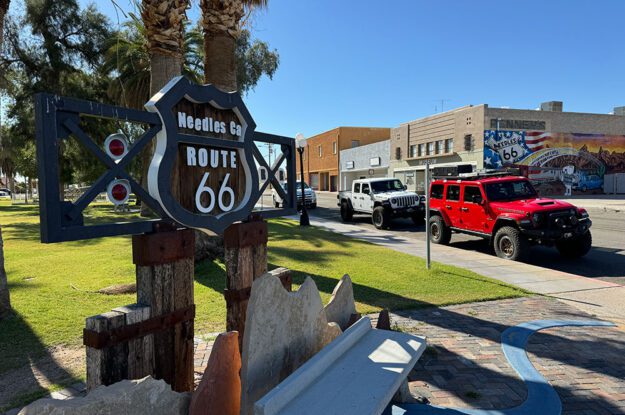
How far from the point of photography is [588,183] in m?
37.8

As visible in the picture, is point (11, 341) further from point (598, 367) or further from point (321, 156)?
point (321, 156)

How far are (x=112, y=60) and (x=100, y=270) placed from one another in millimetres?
13043

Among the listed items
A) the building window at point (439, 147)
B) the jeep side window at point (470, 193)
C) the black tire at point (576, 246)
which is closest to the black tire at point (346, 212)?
the jeep side window at point (470, 193)

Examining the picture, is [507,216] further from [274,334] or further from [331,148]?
[331,148]

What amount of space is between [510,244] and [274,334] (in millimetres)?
8379

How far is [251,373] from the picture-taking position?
7.30 ft

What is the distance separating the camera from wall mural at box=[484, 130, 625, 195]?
3372 centimetres

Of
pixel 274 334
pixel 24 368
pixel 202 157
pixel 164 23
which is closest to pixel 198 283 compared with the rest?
pixel 24 368

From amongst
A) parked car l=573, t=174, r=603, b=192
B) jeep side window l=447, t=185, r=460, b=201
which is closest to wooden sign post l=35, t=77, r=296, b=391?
jeep side window l=447, t=185, r=460, b=201

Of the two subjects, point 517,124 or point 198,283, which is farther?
point 517,124

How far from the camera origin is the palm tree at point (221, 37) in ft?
18.0

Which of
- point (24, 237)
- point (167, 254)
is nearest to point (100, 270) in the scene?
point (167, 254)

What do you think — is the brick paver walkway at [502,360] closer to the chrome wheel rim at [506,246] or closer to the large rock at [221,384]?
the large rock at [221,384]

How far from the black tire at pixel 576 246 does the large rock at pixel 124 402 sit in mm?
9757
